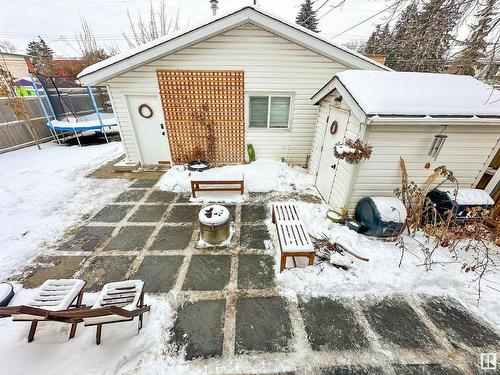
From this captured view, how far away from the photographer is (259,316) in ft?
9.61

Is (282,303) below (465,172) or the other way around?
below

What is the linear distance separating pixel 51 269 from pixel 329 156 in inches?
258

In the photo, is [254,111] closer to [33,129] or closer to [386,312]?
[386,312]

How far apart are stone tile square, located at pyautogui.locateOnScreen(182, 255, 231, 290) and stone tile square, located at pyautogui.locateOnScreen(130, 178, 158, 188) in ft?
12.4

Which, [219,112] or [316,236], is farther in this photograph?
[219,112]

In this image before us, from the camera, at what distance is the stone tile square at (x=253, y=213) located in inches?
198

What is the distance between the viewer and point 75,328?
104 inches

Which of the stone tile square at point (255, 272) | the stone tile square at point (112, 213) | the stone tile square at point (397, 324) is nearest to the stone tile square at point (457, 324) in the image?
the stone tile square at point (397, 324)

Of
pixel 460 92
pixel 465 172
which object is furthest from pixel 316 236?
pixel 460 92

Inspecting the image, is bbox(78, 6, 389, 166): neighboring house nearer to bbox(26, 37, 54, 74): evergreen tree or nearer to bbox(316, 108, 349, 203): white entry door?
bbox(316, 108, 349, 203): white entry door

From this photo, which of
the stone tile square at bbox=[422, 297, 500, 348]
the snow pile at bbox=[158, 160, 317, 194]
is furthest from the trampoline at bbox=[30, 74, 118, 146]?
the stone tile square at bbox=[422, 297, 500, 348]

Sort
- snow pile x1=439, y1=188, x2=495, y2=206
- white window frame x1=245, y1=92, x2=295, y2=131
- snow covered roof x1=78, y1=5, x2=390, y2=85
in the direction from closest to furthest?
snow pile x1=439, y1=188, x2=495, y2=206 < snow covered roof x1=78, y1=5, x2=390, y2=85 < white window frame x1=245, y1=92, x2=295, y2=131

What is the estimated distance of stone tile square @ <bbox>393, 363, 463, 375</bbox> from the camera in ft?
7.75

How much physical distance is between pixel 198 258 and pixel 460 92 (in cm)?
617
